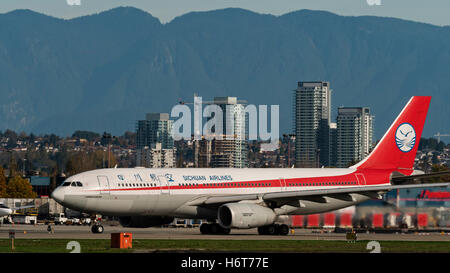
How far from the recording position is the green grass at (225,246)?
4881 cm

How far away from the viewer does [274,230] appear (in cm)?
6962

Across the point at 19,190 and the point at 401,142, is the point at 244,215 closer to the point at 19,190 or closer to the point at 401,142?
the point at 401,142

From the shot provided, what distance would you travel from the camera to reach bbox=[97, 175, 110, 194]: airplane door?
66000 millimetres

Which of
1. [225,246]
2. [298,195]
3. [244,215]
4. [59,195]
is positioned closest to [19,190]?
[59,195]

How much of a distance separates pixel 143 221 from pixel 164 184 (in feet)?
14.9

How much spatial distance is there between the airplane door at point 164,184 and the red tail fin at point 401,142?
17.4m

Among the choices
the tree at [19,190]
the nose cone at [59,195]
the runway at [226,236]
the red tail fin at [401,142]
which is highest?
the red tail fin at [401,142]

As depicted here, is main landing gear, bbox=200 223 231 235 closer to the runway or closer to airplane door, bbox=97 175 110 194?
the runway

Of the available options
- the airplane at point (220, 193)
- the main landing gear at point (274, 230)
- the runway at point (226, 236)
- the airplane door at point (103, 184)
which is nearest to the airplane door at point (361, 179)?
the airplane at point (220, 193)

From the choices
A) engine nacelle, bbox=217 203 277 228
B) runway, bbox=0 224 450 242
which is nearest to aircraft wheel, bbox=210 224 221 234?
runway, bbox=0 224 450 242

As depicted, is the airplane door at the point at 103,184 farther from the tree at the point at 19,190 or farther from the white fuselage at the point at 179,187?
the tree at the point at 19,190
